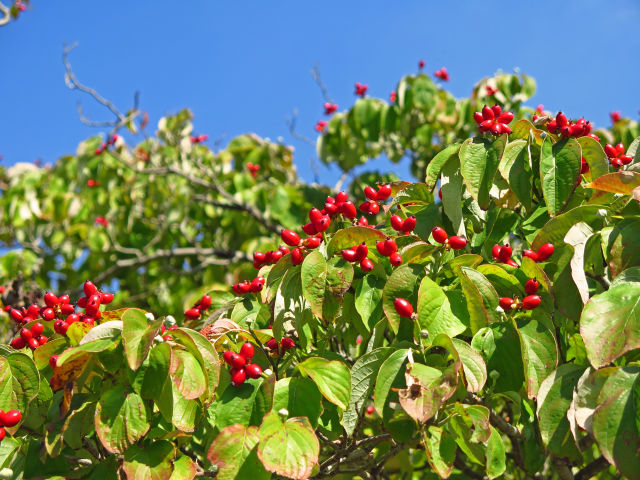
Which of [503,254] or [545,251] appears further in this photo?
[503,254]

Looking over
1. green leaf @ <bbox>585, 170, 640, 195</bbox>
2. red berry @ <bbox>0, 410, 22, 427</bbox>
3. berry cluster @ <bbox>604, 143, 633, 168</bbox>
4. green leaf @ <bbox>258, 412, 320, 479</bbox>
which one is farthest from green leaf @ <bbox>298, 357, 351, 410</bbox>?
berry cluster @ <bbox>604, 143, 633, 168</bbox>

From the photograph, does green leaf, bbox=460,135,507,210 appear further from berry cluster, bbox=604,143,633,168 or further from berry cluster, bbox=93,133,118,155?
berry cluster, bbox=93,133,118,155

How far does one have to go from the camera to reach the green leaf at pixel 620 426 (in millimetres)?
1368

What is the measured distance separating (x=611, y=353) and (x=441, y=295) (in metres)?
A: 0.47

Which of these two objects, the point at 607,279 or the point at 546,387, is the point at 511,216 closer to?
the point at 607,279

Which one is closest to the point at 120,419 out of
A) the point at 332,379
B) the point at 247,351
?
the point at 247,351

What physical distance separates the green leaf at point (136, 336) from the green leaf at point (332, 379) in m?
0.44

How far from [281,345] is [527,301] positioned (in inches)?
32.2

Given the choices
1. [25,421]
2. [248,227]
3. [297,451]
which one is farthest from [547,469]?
[248,227]

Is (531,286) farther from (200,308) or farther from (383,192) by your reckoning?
(200,308)

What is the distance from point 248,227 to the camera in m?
7.18

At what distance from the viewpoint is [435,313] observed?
68.3 inches

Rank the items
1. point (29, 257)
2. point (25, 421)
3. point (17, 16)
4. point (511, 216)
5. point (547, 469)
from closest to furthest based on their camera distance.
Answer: point (25, 421)
point (511, 216)
point (547, 469)
point (17, 16)
point (29, 257)

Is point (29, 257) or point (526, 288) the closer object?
point (526, 288)
